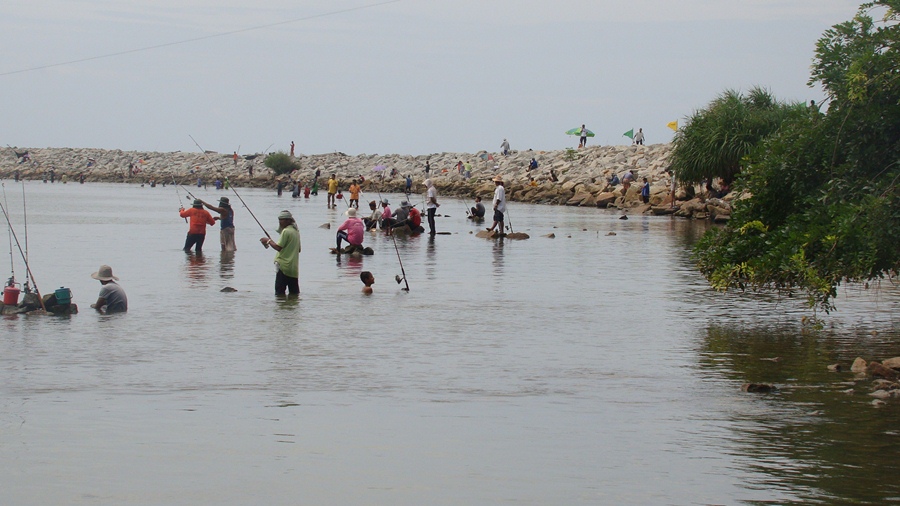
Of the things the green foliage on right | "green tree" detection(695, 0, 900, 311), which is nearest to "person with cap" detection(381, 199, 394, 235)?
"green tree" detection(695, 0, 900, 311)

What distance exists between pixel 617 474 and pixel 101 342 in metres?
7.59

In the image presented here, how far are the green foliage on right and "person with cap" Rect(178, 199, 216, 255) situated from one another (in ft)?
274

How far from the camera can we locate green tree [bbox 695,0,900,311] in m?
11.9

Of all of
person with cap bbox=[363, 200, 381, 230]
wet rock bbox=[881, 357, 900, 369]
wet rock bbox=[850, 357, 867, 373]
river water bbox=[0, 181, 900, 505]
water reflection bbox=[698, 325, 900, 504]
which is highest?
person with cap bbox=[363, 200, 381, 230]

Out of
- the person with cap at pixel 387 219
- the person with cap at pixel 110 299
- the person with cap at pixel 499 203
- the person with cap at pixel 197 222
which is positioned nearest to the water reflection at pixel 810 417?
the person with cap at pixel 110 299

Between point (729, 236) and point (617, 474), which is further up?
point (729, 236)

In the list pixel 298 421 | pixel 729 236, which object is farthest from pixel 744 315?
pixel 298 421

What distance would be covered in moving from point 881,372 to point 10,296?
10.9 metres

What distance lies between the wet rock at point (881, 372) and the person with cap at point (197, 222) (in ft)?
54.6

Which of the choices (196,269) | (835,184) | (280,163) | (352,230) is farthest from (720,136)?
(280,163)

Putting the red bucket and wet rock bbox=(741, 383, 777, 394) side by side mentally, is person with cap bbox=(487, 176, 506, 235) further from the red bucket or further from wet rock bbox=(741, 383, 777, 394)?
wet rock bbox=(741, 383, 777, 394)

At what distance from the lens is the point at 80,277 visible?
67.4 feet

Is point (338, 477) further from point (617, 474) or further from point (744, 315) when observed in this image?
point (744, 315)

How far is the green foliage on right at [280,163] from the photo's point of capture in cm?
10912
